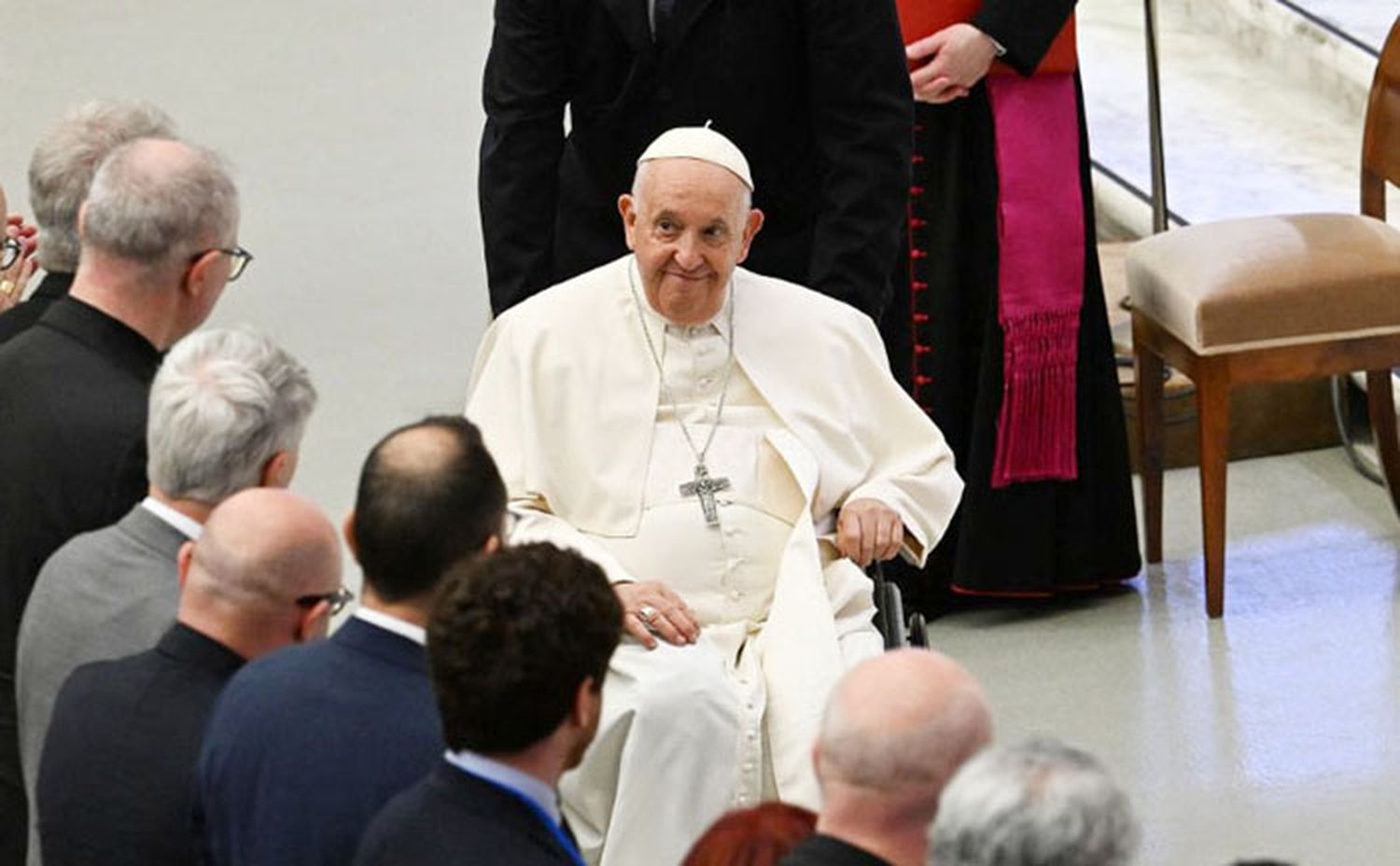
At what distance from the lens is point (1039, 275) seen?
20.6 feet

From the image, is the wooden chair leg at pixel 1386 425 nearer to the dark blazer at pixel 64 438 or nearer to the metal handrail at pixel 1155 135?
the metal handrail at pixel 1155 135

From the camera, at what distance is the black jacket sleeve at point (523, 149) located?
5.50 metres

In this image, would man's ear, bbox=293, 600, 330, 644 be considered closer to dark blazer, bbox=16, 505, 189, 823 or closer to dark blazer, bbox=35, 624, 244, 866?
dark blazer, bbox=35, 624, 244, 866

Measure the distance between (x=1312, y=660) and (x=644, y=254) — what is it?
1.90 metres

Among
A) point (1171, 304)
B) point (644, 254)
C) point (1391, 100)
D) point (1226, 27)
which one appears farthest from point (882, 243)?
point (1226, 27)

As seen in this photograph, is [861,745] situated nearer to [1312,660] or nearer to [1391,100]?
[1312,660]

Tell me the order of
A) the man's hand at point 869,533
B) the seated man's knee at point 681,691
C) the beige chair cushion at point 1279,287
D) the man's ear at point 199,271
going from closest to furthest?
the man's ear at point 199,271 < the seated man's knee at point 681,691 < the man's hand at point 869,533 < the beige chair cushion at point 1279,287

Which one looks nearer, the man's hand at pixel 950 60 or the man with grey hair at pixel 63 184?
the man with grey hair at pixel 63 184

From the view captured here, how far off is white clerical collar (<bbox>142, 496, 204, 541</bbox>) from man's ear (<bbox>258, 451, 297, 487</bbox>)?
107 millimetres

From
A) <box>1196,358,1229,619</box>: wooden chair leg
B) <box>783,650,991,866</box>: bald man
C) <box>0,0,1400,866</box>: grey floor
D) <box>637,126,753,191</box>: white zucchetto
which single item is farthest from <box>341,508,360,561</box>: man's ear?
<box>1196,358,1229,619</box>: wooden chair leg

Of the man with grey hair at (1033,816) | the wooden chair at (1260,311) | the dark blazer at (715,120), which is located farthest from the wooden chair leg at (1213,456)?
the man with grey hair at (1033,816)

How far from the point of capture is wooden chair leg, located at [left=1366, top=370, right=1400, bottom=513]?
662 centimetres

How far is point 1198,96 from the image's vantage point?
948 centimetres

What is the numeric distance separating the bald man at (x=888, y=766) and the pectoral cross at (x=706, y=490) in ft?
5.99
